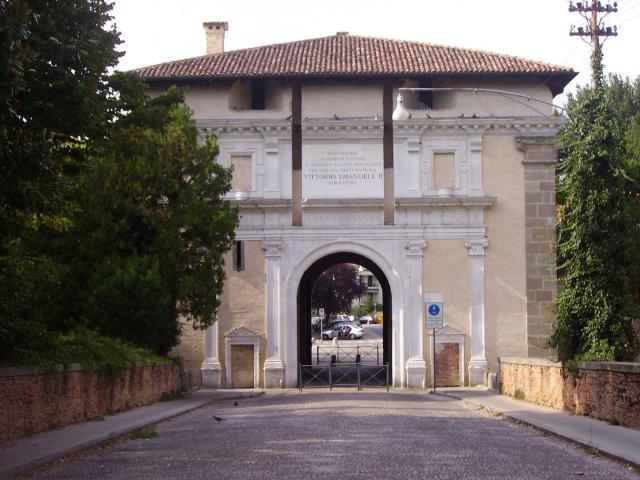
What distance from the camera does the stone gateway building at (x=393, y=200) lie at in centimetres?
4150

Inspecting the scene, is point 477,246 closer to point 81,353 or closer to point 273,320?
point 273,320

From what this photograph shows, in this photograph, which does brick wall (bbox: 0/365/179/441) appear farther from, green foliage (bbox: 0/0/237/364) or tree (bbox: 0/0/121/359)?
tree (bbox: 0/0/121/359)

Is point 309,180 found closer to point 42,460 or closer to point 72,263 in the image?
point 72,263

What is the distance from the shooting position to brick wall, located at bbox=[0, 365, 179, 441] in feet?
57.7

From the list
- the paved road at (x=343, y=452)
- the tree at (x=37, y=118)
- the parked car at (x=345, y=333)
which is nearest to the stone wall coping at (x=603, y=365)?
the paved road at (x=343, y=452)

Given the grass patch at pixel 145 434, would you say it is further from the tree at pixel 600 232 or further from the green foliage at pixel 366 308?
the green foliage at pixel 366 308

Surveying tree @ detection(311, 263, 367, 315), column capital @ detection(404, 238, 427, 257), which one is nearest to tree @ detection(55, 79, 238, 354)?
column capital @ detection(404, 238, 427, 257)

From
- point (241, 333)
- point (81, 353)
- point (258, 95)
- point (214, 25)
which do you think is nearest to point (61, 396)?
point (81, 353)

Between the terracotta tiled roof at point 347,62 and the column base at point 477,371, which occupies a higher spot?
the terracotta tiled roof at point 347,62

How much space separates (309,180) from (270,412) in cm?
1798

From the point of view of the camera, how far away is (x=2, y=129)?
12859 millimetres

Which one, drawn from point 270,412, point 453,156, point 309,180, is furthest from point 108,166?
point 453,156

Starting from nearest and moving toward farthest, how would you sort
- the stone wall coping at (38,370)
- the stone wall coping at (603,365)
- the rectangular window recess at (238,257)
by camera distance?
the stone wall coping at (38,370)
the stone wall coping at (603,365)
the rectangular window recess at (238,257)

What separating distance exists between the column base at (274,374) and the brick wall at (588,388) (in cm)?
1267
